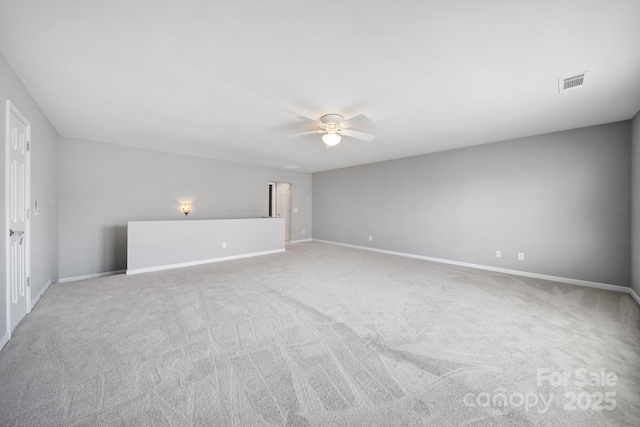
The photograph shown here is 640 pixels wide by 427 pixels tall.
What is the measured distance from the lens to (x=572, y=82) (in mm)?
2475

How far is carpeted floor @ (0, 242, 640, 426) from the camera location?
57.1 inches

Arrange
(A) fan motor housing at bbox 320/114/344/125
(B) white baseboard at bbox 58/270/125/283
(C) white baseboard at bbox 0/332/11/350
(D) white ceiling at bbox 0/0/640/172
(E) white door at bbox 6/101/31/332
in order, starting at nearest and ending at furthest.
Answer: (D) white ceiling at bbox 0/0/640/172, (C) white baseboard at bbox 0/332/11/350, (E) white door at bbox 6/101/31/332, (A) fan motor housing at bbox 320/114/344/125, (B) white baseboard at bbox 58/270/125/283

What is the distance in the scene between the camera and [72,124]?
3795 mm

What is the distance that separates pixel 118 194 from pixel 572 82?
7233 millimetres

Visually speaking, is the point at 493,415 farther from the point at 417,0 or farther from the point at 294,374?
the point at 417,0

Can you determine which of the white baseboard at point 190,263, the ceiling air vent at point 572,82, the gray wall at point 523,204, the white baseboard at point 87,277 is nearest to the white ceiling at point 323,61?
the ceiling air vent at point 572,82

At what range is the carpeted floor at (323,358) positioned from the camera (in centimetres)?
145

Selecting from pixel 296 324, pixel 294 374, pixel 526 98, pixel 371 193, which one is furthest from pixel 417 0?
pixel 371 193

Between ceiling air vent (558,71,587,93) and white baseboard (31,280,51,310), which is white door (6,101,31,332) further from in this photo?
ceiling air vent (558,71,587,93)

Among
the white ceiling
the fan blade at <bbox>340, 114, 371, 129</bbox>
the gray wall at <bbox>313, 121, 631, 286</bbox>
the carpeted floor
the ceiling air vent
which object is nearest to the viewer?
the carpeted floor

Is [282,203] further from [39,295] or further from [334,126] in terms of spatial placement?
[39,295]

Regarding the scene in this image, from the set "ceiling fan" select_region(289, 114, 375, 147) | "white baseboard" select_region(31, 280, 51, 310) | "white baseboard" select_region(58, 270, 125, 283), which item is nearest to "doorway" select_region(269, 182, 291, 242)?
"white baseboard" select_region(58, 270, 125, 283)

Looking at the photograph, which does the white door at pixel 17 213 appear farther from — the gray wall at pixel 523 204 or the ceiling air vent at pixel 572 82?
the gray wall at pixel 523 204

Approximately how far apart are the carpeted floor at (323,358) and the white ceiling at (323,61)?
2508 mm
